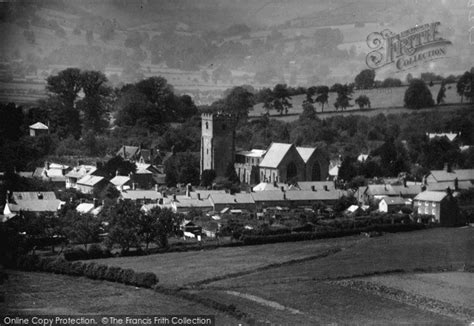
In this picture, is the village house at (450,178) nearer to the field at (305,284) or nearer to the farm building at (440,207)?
the farm building at (440,207)

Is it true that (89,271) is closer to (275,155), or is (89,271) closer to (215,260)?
(215,260)

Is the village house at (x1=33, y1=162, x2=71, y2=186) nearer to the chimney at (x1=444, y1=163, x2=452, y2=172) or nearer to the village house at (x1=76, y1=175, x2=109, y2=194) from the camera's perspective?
the village house at (x1=76, y1=175, x2=109, y2=194)

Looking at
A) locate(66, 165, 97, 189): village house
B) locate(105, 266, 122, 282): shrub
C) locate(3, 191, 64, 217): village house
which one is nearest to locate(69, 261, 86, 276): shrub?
locate(105, 266, 122, 282): shrub

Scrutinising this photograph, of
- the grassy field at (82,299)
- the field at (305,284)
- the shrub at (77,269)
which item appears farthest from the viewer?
the shrub at (77,269)

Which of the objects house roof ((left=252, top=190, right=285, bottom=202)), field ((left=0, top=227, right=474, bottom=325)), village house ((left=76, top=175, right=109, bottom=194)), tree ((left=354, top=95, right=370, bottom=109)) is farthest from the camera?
tree ((left=354, top=95, right=370, bottom=109))

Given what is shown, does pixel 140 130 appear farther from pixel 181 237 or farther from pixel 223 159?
pixel 181 237

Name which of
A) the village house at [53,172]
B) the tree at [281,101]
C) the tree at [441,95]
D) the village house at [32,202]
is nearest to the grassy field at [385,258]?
the village house at [32,202]

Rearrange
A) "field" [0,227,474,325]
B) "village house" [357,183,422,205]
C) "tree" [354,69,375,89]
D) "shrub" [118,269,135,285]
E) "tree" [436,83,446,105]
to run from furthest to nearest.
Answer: "tree" [436,83,446,105] → "tree" [354,69,375,89] → "village house" [357,183,422,205] → "shrub" [118,269,135,285] → "field" [0,227,474,325]
